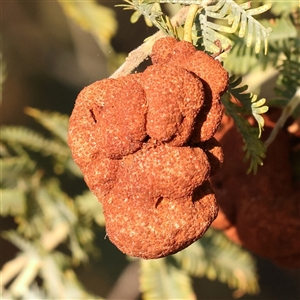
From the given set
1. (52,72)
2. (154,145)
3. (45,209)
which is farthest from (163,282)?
(52,72)

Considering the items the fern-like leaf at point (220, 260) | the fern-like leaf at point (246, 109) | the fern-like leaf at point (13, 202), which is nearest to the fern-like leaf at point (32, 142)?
the fern-like leaf at point (13, 202)

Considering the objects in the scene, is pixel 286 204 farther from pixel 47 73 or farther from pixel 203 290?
pixel 203 290

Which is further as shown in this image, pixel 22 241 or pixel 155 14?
pixel 22 241

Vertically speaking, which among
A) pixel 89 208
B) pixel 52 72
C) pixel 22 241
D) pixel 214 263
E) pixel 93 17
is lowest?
pixel 214 263

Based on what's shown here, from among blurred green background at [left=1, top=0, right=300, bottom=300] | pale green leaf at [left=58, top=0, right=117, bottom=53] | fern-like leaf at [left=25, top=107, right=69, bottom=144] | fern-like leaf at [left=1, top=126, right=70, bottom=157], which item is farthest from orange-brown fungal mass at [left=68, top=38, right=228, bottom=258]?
blurred green background at [left=1, top=0, right=300, bottom=300]

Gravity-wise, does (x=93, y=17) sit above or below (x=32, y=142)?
above

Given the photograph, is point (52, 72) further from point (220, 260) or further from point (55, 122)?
point (220, 260)

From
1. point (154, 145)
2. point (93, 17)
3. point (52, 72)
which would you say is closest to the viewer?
point (154, 145)

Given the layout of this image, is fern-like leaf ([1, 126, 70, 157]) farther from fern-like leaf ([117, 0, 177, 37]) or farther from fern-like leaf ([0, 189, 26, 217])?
fern-like leaf ([117, 0, 177, 37])

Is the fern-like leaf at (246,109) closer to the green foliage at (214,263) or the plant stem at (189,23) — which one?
the plant stem at (189,23)
